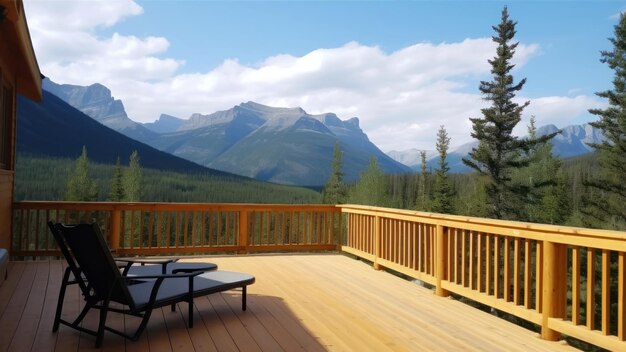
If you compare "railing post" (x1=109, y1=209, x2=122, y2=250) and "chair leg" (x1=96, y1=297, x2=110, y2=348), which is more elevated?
"railing post" (x1=109, y1=209, x2=122, y2=250)

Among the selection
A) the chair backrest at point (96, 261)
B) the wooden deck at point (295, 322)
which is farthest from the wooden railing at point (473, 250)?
the chair backrest at point (96, 261)

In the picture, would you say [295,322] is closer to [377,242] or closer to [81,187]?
[377,242]

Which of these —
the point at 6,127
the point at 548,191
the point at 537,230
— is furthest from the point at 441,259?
the point at 548,191

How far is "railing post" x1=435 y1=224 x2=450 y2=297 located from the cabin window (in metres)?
5.54

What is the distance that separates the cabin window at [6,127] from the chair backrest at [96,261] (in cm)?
357

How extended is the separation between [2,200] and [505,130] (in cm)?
2776

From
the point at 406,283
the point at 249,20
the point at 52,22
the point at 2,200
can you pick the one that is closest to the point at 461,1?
the point at 249,20

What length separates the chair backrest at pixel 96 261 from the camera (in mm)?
3340

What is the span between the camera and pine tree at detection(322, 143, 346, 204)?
45156 millimetres

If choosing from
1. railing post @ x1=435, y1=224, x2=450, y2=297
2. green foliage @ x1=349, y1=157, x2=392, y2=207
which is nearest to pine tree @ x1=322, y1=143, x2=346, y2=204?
green foliage @ x1=349, y1=157, x2=392, y2=207

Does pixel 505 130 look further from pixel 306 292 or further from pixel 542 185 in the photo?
pixel 306 292

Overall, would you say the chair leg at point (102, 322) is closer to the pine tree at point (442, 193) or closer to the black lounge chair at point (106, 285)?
the black lounge chair at point (106, 285)

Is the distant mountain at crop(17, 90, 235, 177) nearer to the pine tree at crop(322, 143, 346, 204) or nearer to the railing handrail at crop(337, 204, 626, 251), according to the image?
the pine tree at crop(322, 143, 346, 204)

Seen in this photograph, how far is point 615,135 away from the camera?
2500 cm
